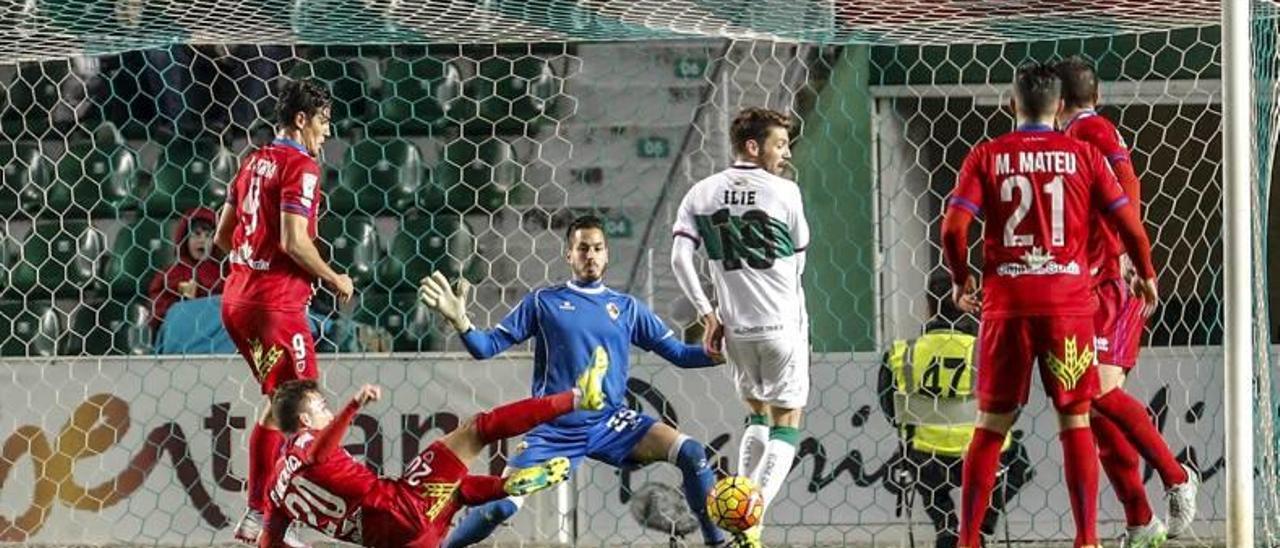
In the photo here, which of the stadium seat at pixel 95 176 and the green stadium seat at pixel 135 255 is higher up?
the stadium seat at pixel 95 176

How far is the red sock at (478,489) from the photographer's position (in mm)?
7105

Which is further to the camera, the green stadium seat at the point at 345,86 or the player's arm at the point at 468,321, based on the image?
the green stadium seat at the point at 345,86

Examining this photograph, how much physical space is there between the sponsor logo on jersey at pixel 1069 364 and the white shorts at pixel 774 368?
105cm

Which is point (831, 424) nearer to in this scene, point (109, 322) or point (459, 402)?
point (459, 402)

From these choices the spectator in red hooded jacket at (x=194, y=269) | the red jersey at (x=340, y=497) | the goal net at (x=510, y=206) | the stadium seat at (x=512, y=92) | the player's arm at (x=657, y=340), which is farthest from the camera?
the stadium seat at (x=512, y=92)

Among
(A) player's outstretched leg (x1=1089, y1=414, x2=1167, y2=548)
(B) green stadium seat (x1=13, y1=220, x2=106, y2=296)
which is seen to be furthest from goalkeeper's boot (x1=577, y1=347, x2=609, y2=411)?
(B) green stadium seat (x1=13, y1=220, x2=106, y2=296)

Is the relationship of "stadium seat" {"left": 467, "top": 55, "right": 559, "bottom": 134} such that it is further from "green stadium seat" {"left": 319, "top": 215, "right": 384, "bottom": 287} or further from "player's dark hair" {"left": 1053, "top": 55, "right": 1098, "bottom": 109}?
"player's dark hair" {"left": 1053, "top": 55, "right": 1098, "bottom": 109}

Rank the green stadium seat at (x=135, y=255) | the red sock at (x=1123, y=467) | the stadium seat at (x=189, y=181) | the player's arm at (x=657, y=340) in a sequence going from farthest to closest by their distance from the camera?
the stadium seat at (x=189, y=181) < the green stadium seat at (x=135, y=255) < the player's arm at (x=657, y=340) < the red sock at (x=1123, y=467)

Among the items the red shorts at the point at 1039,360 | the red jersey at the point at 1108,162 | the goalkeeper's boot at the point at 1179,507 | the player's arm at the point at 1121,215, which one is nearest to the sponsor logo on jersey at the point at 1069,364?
the red shorts at the point at 1039,360

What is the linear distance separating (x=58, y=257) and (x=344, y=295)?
3655 millimetres

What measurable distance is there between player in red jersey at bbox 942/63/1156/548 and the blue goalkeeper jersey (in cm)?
116

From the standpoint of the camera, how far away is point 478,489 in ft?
23.3

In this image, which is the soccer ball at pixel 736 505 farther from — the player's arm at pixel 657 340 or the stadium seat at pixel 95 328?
the stadium seat at pixel 95 328

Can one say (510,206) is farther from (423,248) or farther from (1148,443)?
(1148,443)
